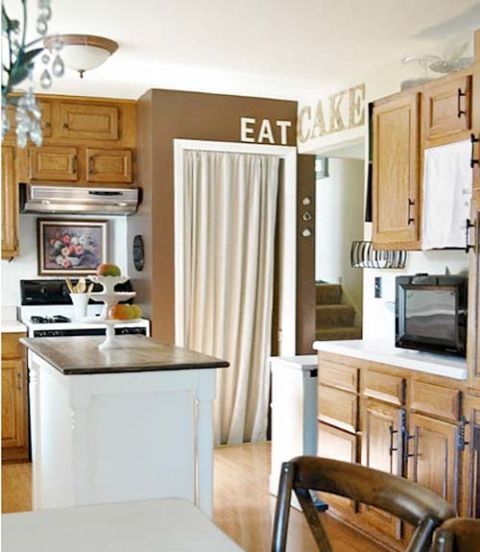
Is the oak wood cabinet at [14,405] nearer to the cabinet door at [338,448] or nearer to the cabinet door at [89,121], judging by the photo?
the cabinet door at [89,121]

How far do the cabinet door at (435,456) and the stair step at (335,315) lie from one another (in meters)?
3.98

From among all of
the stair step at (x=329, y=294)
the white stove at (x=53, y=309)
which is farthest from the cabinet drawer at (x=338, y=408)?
the stair step at (x=329, y=294)

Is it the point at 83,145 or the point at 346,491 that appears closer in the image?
the point at 346,491

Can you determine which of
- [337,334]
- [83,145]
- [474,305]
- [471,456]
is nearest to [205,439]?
[471,456]

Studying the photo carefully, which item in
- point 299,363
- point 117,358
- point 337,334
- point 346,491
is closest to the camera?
point 346,491

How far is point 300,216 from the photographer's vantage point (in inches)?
210

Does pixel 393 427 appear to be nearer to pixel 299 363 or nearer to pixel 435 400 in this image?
pixel 435 400

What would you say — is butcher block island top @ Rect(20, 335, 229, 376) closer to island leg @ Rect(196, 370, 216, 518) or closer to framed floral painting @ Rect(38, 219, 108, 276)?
island leg @ Rect(196, 370, 216, 518)

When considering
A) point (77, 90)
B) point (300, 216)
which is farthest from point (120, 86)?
point (300, 216)

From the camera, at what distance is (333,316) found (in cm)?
711

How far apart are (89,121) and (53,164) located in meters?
0.42

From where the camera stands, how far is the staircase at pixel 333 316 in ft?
22.2

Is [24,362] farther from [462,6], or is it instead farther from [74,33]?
[462,6]

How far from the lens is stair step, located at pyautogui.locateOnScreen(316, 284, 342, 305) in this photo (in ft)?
24.0
